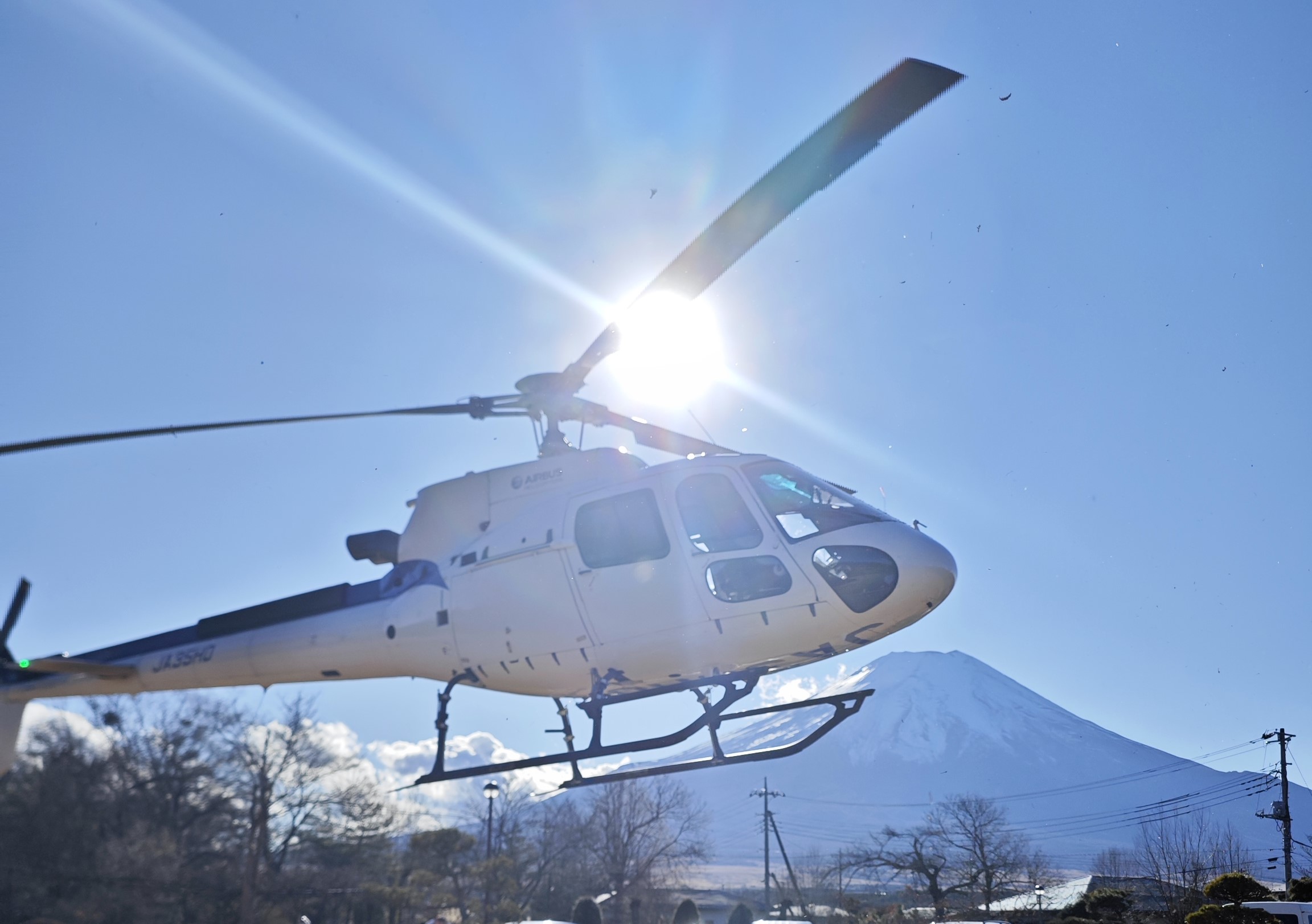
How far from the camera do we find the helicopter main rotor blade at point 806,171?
18.8ft

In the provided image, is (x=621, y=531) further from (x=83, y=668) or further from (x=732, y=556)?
(x=83, y=668)

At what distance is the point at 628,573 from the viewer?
7.91 metres

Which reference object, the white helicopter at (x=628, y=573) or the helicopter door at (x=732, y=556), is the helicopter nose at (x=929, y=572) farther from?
the helicopter door at (x=732, y=556)

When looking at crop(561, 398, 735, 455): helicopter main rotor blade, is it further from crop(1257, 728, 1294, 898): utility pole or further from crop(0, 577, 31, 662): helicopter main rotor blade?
crop(1257, 728, 1294, 898): utility pole

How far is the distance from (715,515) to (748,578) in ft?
2.07

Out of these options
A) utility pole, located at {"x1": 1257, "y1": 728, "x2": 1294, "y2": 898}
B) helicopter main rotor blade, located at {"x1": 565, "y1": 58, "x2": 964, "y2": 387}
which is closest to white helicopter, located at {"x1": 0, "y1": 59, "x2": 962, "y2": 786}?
helicopter main rotor blade, located at {"x1": 565, "y1": 58, "x2": 964, "y2": 387}

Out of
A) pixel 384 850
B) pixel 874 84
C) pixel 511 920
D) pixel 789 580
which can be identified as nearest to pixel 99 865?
pixel 384 850

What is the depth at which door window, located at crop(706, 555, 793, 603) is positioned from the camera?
7453 millimetres

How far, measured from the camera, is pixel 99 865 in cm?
2142

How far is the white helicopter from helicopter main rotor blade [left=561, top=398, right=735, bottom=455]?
20mm

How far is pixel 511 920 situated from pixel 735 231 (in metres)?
31.5

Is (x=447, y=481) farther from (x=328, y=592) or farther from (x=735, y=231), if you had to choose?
(x=735, y=231)

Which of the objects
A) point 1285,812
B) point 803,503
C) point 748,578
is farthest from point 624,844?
point 803,503

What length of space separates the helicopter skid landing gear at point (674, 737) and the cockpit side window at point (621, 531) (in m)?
1.22
